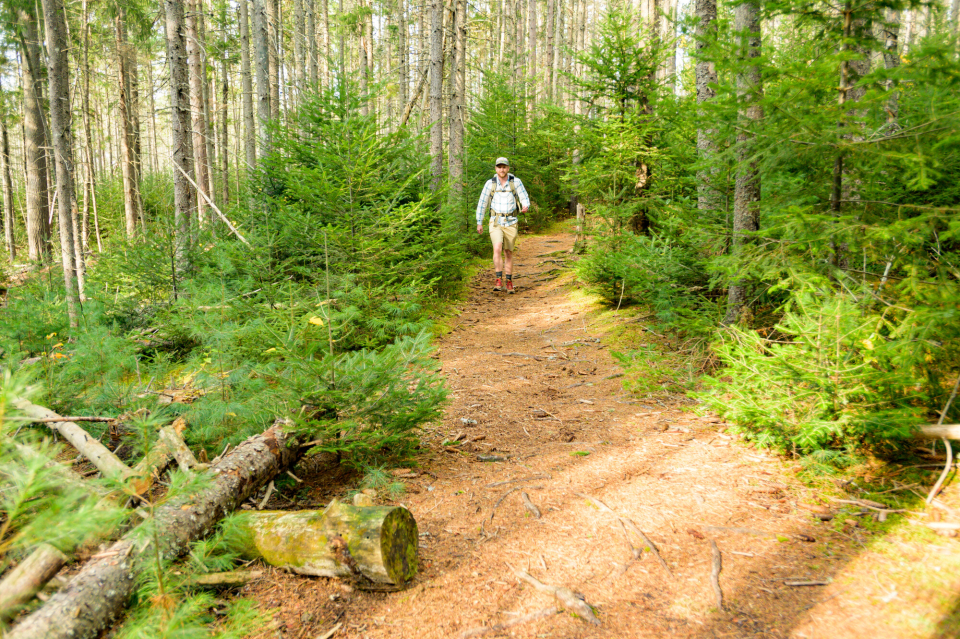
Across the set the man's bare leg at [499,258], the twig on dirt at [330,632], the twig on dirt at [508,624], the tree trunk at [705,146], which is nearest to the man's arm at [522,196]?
the man's bare leg at [499,258]

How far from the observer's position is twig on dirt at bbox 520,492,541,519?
11.2 ft

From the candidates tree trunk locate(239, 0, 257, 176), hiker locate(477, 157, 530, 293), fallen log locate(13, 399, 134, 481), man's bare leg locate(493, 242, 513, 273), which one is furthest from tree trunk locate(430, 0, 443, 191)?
fallen log locate(13, 399, 134, 481)

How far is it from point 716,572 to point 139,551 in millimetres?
2998

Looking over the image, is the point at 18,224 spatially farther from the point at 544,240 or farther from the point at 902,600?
the point at 902,600

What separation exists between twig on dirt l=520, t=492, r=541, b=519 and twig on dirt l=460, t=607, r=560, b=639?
86 centimetres

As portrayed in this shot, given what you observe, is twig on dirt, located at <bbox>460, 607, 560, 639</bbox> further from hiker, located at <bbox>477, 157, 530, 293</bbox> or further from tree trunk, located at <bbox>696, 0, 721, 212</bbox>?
hiker, located at <bbox>477, 157, 530, 293</bbox>

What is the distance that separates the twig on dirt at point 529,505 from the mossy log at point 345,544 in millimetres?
861

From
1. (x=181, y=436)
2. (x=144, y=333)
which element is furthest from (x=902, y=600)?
(x=144, y=333)

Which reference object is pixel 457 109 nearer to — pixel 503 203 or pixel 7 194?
pixel 503 203

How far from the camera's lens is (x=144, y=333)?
7379 millimetres

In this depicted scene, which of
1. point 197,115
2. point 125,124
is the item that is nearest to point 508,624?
point 197,115

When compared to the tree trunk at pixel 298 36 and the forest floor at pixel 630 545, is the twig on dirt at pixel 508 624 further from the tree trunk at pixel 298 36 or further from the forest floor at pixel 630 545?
the tree trunk at pixel 298 36

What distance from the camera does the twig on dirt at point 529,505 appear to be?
343cm

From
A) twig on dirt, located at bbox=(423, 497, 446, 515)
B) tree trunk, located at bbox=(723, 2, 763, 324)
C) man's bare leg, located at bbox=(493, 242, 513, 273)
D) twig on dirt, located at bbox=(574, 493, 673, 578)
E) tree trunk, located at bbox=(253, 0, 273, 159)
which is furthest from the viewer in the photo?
tree trunk, located at bbox=(253, 0, 273, 159)
